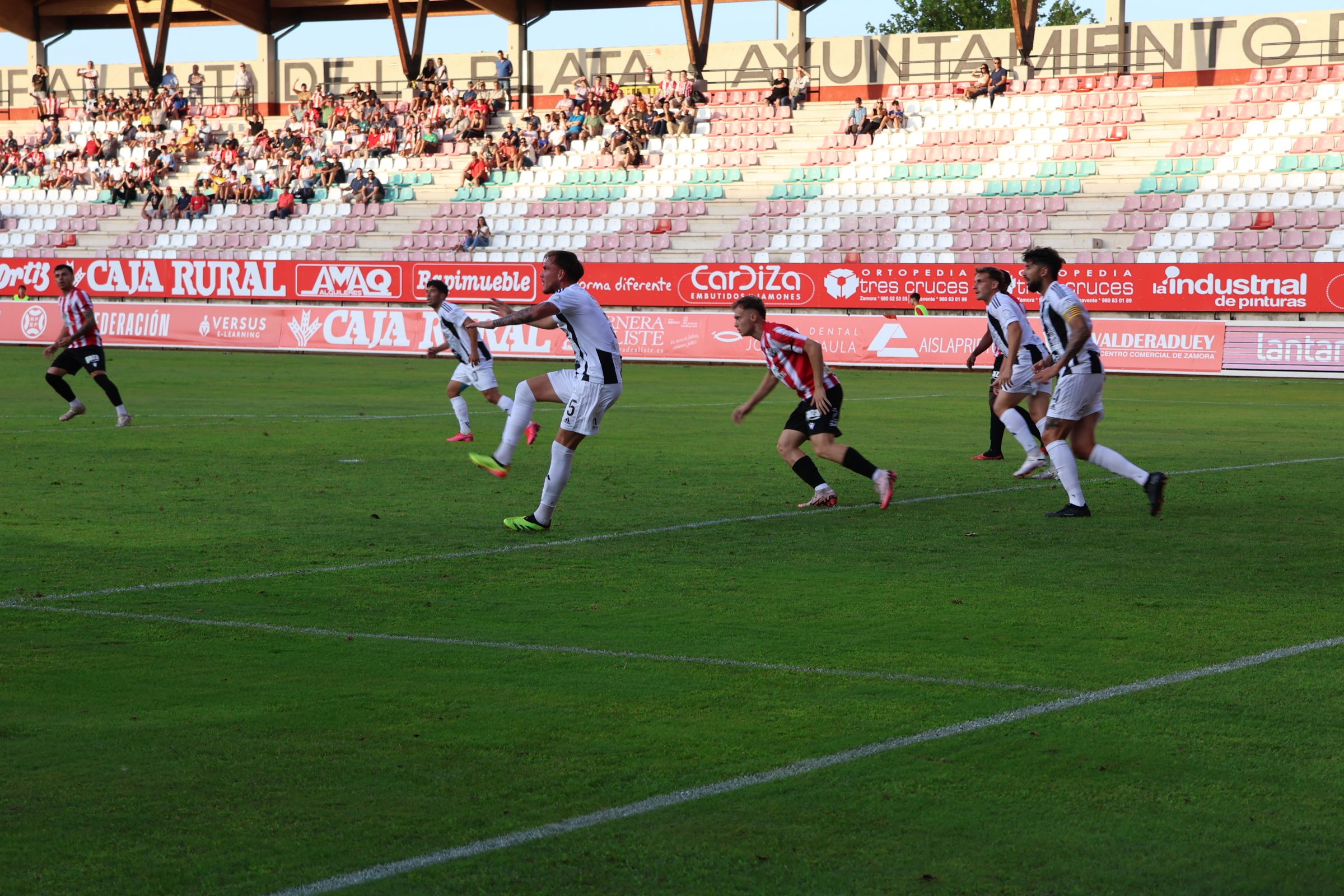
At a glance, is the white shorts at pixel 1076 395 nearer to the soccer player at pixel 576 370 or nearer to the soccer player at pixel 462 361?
the soccer player at pixel 576 370

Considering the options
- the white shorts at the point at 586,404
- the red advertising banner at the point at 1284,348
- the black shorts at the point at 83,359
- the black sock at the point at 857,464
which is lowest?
the red advertising banner at the point at 1284,348

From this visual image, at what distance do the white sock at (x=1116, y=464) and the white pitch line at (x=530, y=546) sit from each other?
1320 mm

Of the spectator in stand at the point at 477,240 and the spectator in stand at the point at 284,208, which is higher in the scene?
the spectator in stand at the point at 284,208

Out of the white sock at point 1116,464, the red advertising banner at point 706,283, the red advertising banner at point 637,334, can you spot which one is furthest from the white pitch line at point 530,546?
the red advertising banner at point 706,283

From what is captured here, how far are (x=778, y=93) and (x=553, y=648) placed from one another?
3976 cm

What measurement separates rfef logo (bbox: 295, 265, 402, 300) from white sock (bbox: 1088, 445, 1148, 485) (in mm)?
30046

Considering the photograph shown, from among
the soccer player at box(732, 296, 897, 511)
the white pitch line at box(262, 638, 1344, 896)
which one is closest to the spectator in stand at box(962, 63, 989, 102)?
the soccer player at box(732, 296, 897, 511)

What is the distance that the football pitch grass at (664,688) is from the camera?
4480mm

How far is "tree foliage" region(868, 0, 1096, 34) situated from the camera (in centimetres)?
8019

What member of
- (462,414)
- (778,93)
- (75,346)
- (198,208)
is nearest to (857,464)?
(462,414)

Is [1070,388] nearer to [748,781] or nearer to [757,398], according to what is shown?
[757,398]

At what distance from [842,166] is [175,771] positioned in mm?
38053

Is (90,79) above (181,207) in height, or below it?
above

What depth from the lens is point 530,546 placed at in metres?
10.2
